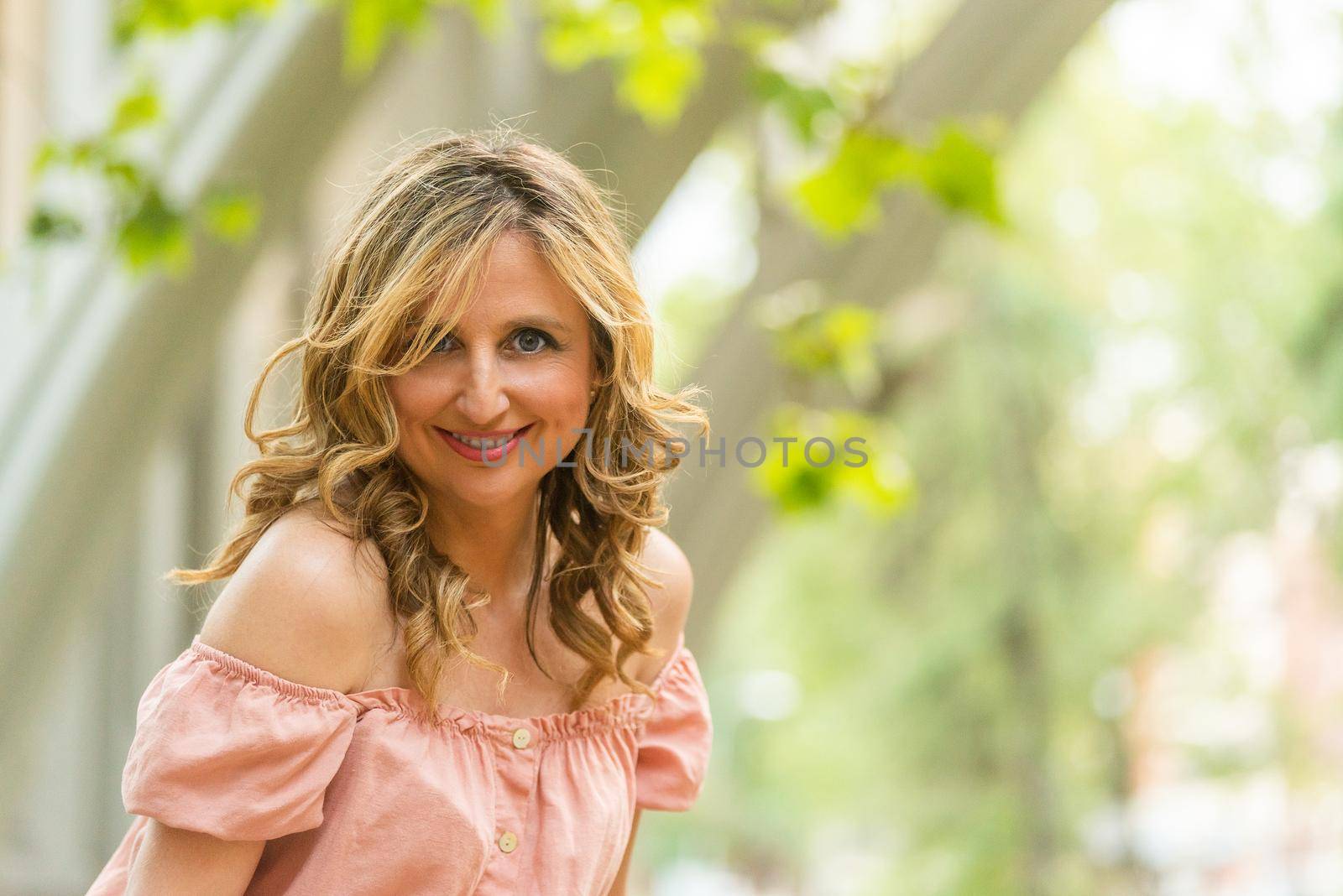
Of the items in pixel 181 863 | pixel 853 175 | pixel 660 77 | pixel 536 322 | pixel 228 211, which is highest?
pixel 660 77

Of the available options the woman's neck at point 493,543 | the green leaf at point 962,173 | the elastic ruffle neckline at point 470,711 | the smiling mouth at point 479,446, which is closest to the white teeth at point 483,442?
the smiling mouth at point 479,446

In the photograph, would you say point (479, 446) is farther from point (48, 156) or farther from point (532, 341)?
point (48, 156)

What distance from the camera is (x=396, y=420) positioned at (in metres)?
1.22

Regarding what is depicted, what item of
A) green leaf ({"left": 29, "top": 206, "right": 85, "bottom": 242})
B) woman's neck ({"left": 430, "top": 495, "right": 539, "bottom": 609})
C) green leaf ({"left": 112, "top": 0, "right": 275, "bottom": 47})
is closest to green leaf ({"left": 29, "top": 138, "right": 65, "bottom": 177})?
green leaf ({"left": 29, "top": 206, "right": 85, "bottom": 242})

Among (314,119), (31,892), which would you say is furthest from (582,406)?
(31,892)

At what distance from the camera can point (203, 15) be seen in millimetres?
2516

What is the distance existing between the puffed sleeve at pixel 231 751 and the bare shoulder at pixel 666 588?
0.40 m

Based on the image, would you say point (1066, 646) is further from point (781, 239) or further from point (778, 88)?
point (778, 88)

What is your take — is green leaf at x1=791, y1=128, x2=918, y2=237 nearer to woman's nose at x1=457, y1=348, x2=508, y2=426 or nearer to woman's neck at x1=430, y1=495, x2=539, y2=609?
woman's neck at x1=430, y1=495, x2=539, y2=609

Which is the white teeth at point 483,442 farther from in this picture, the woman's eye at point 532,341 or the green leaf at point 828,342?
the green leaf at point 828,342

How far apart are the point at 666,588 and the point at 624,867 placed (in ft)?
0.95

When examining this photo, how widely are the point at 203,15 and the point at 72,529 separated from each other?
1692mm

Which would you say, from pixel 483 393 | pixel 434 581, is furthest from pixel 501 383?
pixel 434 581

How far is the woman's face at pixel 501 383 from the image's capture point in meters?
1.21
